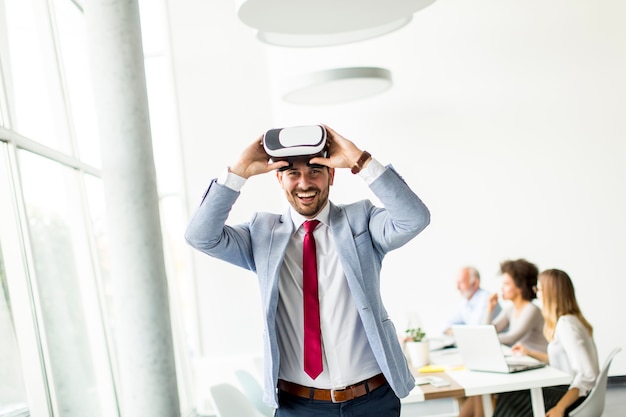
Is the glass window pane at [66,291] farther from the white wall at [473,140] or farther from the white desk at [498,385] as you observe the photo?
the white wall at [473,140]

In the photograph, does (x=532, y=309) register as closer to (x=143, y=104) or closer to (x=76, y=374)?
(x=76, y=374)

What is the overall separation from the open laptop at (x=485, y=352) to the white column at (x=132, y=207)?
2261mm

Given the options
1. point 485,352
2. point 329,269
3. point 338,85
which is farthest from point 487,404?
point 338,85

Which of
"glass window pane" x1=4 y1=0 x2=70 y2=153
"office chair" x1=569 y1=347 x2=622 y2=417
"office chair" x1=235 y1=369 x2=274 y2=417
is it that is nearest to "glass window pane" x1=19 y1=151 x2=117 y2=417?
"glass window pane" x1=4 y1=0 x2=70 y2=153

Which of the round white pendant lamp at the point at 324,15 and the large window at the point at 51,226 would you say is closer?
the round white pendant lamp at the point at 324,15

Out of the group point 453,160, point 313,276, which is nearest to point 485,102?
point 453,160

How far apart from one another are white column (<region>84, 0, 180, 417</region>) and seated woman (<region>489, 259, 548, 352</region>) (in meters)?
3.39

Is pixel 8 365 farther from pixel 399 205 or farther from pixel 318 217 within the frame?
pixel 399 205

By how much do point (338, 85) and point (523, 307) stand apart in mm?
2728

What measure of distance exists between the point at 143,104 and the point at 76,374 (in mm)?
3244

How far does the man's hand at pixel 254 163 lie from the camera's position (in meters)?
2.45

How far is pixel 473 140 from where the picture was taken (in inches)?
312

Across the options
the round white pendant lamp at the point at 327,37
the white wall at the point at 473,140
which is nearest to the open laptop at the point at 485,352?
the round white pendant lamp at the point at 327,37

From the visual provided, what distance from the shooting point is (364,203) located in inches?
104
